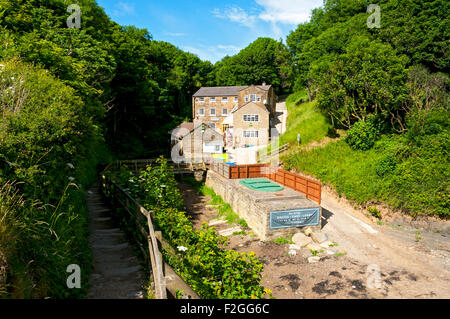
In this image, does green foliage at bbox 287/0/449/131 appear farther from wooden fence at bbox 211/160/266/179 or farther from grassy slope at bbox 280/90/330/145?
wooden fence at bbox 211/160/266/179

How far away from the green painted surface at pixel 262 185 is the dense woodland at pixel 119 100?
7601mm

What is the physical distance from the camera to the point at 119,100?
39.5 m

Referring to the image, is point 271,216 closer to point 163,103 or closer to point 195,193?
point 195,193

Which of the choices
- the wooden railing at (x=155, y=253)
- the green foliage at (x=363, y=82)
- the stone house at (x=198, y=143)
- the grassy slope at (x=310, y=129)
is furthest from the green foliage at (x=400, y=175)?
the stone house at (x=198, y=143)

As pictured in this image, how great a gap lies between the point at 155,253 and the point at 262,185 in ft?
51.9

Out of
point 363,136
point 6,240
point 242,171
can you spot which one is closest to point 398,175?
point 363,136

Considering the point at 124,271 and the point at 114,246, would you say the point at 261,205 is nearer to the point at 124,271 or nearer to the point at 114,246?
the point at 114,246

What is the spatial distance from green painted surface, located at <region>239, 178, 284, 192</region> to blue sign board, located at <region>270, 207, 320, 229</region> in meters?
3.85

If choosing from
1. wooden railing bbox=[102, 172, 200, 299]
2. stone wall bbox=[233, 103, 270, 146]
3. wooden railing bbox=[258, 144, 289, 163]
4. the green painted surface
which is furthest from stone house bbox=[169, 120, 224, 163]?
wooden railing bbox=[102, 172, 200, 299]

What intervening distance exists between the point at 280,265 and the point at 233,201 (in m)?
8.25

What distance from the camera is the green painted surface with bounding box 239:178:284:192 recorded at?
19109 mm

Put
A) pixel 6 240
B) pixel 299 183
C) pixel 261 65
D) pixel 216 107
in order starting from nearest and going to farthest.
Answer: pixel 6 240
pixel 299 183
pixel 216 107
pixel 261 65

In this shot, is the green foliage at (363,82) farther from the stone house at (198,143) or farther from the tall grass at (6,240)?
the tall grass at (6,240)

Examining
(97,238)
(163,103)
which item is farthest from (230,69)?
(97,238)
